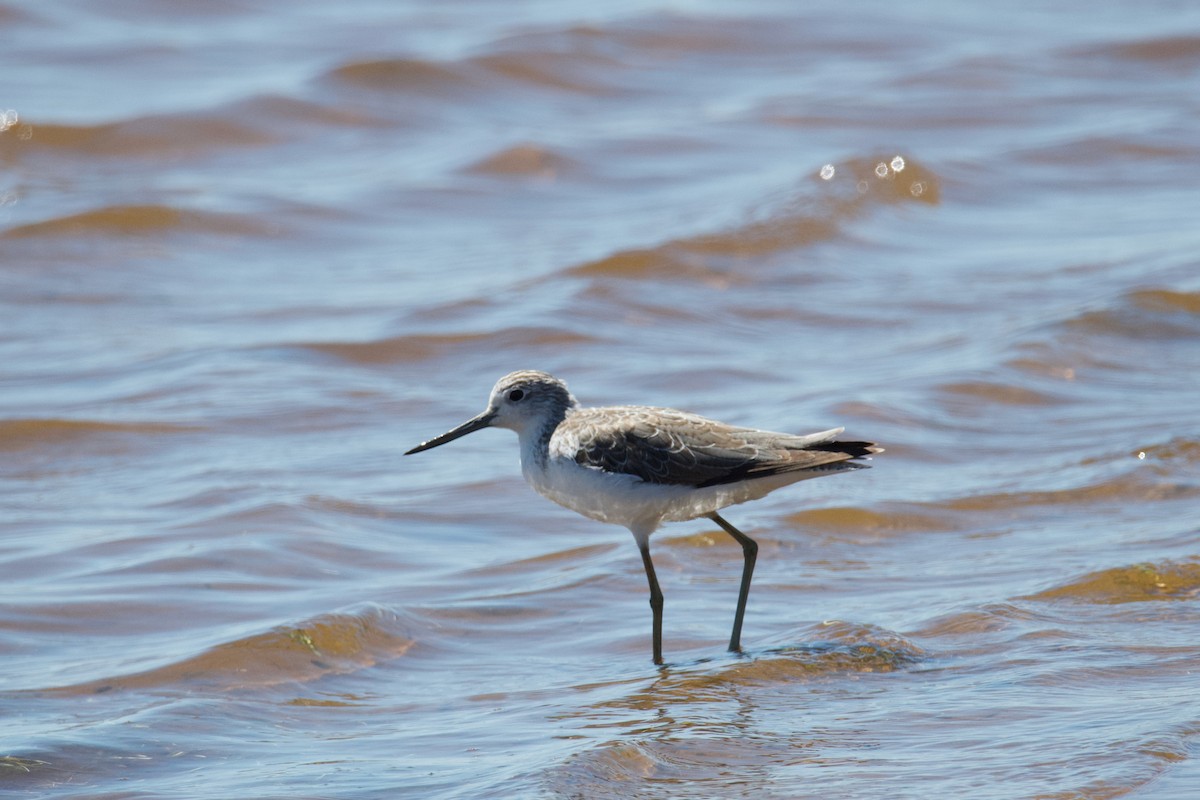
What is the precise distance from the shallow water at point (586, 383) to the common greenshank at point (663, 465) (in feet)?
2.30

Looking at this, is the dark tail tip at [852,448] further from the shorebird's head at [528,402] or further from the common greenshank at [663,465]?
the shorebird's head at [528,402]

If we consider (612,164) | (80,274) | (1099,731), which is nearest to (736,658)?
(1099,731)

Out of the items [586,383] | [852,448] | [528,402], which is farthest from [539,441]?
[586,383]

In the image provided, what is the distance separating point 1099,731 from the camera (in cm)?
609

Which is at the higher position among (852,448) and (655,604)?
(852,448)

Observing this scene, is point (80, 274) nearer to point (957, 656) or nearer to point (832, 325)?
point (832, 325)

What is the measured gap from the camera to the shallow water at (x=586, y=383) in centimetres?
660

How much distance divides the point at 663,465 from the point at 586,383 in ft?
15.8

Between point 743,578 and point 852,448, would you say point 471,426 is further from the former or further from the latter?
point 852,448

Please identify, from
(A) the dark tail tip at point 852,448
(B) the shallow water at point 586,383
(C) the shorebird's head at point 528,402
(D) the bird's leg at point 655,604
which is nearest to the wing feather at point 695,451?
(A) the dark tail tip at point 852,448

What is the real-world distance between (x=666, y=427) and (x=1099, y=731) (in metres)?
2.27

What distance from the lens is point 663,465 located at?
7258mm

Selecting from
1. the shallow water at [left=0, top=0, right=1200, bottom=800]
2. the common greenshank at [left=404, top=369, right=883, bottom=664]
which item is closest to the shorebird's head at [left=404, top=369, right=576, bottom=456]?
the common greenshank at [left=404, top=369, right=883, bottom=664]

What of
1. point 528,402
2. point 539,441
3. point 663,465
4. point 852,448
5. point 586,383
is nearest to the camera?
point 852,448
